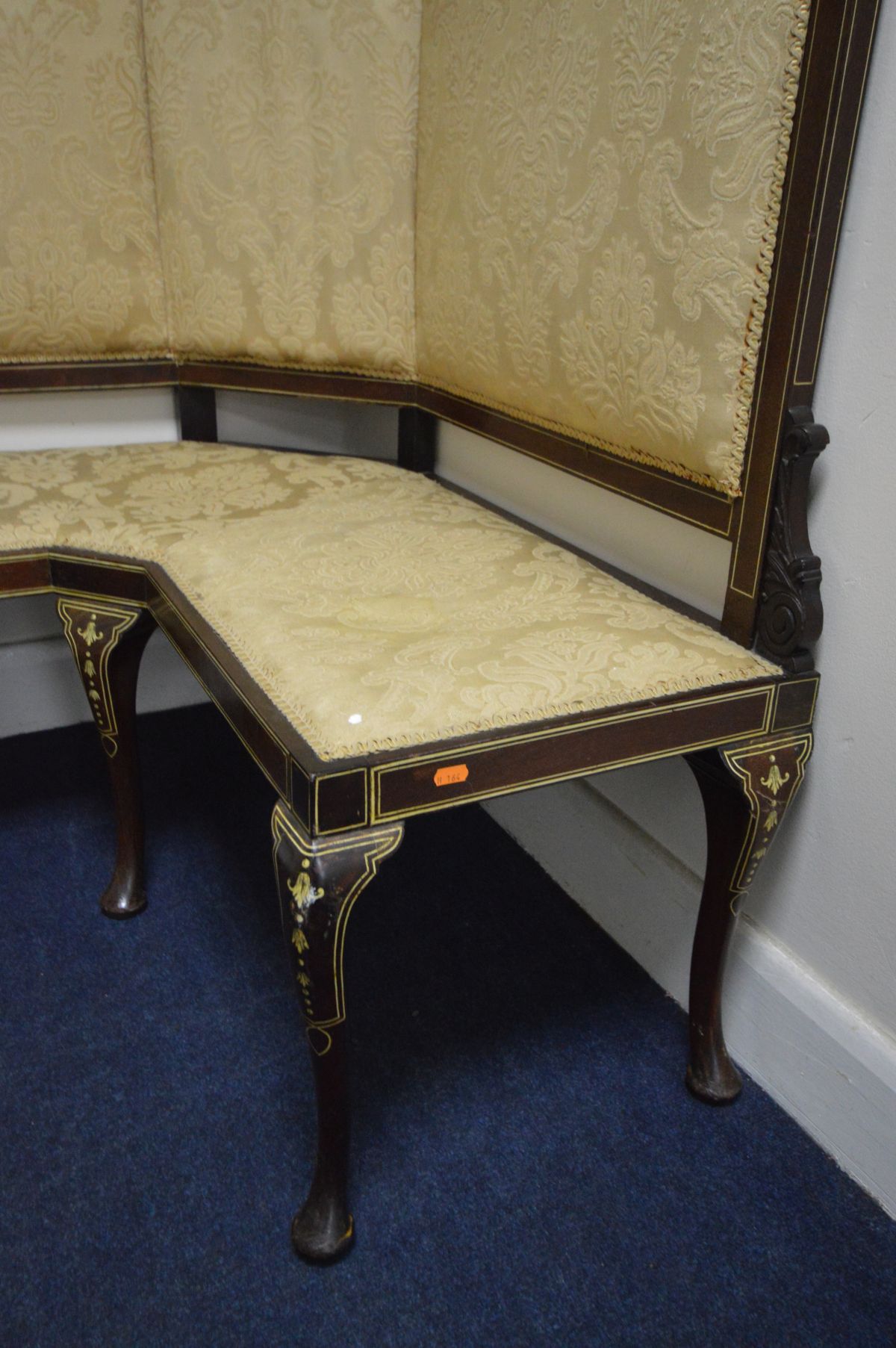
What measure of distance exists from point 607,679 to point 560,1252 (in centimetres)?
62

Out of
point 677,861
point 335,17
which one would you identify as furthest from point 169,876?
point 335,17

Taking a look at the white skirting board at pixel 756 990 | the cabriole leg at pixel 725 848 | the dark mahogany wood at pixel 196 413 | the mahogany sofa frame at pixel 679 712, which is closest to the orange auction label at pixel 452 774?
the mahogany sofa frame at pixel 679 712

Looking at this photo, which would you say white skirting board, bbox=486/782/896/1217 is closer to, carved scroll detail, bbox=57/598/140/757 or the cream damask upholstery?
the cream damask upholstery

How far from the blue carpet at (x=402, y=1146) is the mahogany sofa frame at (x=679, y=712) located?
0.09m

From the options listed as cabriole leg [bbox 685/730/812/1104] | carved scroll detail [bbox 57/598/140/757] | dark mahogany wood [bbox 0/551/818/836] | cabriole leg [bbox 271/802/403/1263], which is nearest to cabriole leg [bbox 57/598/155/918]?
carved scroll detail [bbox 57/598/140/757]

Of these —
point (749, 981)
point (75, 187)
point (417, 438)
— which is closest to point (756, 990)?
point (749, 981)

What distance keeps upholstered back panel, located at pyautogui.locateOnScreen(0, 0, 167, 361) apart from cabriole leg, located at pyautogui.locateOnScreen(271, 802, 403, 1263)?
1210mm

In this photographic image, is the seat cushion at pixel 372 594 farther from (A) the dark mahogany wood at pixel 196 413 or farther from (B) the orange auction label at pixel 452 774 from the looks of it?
(A) the dark mahogany wood at pixel 196 413

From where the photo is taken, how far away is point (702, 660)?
3.60 ft

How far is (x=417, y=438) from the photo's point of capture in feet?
6.04

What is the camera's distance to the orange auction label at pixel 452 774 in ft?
3.16

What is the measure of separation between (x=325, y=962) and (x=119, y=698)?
67 centimetres

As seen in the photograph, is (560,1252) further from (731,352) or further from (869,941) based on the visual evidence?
(731,352)

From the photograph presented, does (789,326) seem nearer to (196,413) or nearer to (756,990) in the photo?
(756,990)
